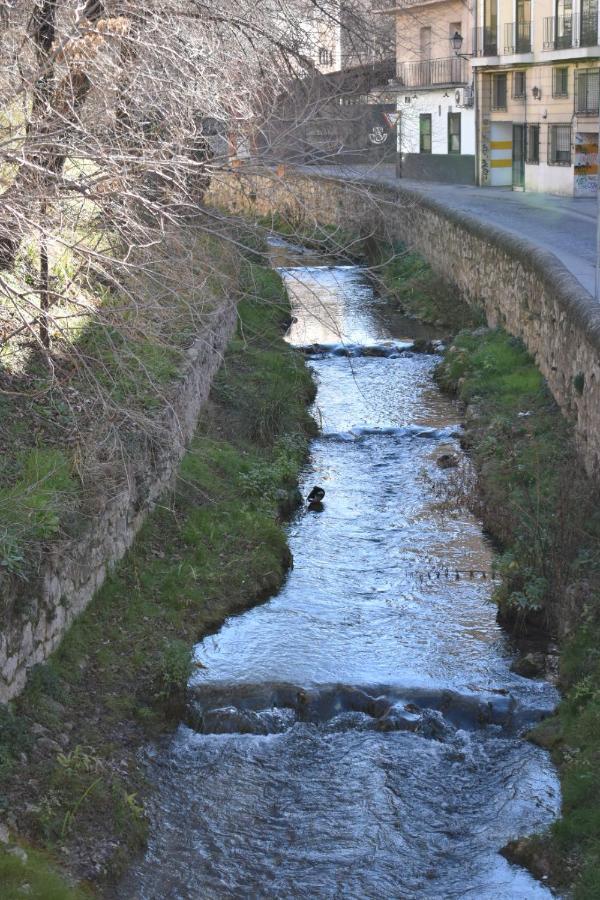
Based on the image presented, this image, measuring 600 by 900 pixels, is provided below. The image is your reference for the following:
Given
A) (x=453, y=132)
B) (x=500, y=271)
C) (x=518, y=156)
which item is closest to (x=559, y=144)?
(x=518, y=156)

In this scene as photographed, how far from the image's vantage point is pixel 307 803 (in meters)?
7.14

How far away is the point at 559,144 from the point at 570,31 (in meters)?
2.78

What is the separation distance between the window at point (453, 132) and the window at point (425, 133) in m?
1.57

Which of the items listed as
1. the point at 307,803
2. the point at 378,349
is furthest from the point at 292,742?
the point at 378,349

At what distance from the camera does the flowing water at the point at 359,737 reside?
654cm

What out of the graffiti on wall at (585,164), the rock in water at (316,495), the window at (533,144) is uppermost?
the window at (533,144)

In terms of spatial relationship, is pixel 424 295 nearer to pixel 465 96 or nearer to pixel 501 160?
pixel 501 160

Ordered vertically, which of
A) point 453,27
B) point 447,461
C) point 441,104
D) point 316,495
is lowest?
point 316,495

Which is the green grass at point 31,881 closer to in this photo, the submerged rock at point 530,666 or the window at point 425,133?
the submerged rock at point 530,666

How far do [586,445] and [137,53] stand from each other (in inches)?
208

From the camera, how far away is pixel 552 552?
31.0 ft

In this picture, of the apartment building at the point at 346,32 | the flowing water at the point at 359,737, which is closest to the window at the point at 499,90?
the apartment building at the point at 346,32

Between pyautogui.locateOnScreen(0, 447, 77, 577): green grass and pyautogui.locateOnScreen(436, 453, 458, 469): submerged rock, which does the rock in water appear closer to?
pyautogui.locateOnScreen(436, 453, 458, 469): submerged rock

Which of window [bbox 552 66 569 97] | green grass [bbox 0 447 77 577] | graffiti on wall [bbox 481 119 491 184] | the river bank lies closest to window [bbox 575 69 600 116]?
window [bbox 552 66 569 97]
